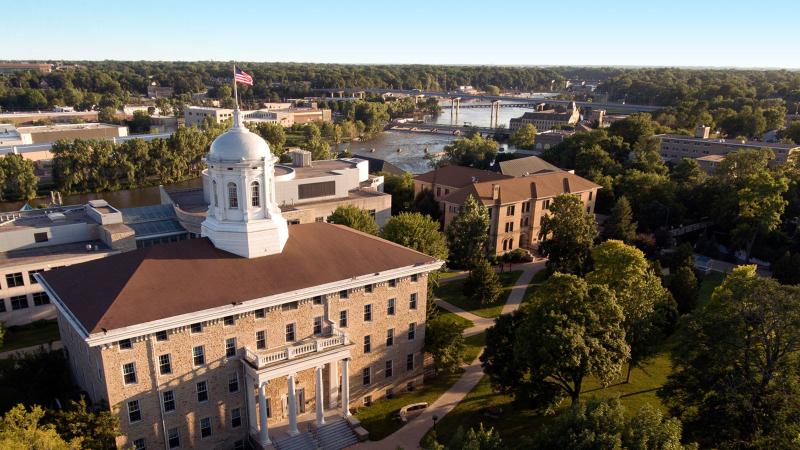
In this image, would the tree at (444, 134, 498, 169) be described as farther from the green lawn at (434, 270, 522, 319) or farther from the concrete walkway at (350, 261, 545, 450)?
the concrete walkway at (350, 261, 545, 450)

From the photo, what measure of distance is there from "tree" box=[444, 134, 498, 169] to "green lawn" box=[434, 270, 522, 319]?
58.4 meters

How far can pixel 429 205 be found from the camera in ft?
251

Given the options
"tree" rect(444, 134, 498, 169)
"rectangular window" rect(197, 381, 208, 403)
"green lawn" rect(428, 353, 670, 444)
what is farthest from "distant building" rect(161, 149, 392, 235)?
"tree" rect(444, 134, 498, 169)

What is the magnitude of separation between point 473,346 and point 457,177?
3658 cm

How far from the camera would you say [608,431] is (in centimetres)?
2178

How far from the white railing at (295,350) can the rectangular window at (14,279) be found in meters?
29.5

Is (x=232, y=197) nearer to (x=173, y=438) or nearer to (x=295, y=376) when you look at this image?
(x=295, y=376)

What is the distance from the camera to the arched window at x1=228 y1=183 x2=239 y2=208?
3534 centimetres

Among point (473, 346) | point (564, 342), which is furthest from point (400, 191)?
point (564, 342)

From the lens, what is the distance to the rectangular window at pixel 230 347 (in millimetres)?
31859

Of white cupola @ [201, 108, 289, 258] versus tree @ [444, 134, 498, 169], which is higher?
white cupola @ [201, 108, 289, 258]

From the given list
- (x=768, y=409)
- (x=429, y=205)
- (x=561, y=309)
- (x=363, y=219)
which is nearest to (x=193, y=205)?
(x=363, y=219)

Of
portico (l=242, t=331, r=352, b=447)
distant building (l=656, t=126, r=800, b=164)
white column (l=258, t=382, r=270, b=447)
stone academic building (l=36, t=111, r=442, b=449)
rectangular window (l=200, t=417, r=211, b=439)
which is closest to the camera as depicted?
stone academic building (l=36, t=111, r=442, b=449)

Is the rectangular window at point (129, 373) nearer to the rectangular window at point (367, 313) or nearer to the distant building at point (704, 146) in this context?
the rectangular window at point (367, 313)
